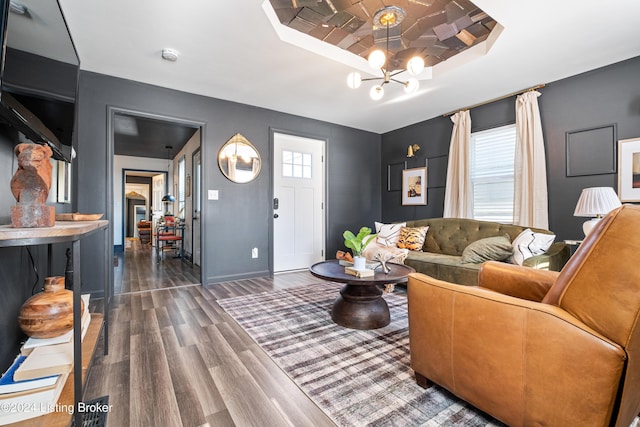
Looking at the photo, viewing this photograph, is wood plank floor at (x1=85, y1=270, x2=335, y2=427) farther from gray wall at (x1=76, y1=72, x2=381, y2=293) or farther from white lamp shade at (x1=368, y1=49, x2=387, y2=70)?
white lamp shade at (x1=368, y1=49, x2=387, y2=70)

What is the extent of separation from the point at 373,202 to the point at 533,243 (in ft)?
9.89

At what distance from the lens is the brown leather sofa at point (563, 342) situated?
0.89m

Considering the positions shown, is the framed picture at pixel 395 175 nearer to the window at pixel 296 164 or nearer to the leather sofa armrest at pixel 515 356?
the window at pixel 296 164

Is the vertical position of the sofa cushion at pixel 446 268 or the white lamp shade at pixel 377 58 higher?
→ the white lamp shade at pixel 377 58

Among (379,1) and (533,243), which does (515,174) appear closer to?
(533,243)

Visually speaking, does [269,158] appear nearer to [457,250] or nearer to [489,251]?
[457,250]

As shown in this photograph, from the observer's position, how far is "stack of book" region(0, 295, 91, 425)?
1.00m

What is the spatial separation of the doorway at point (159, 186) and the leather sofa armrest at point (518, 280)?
3.27 metres

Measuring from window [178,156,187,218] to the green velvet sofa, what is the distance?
457 cm

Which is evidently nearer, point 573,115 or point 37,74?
point 37,74

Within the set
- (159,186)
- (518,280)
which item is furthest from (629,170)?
(159,186)

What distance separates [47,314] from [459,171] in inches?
170

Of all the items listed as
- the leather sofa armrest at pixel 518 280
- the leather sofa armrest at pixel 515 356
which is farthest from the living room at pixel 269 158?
the leather sofa armrest at pixel 518 280

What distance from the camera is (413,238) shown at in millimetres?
3842
